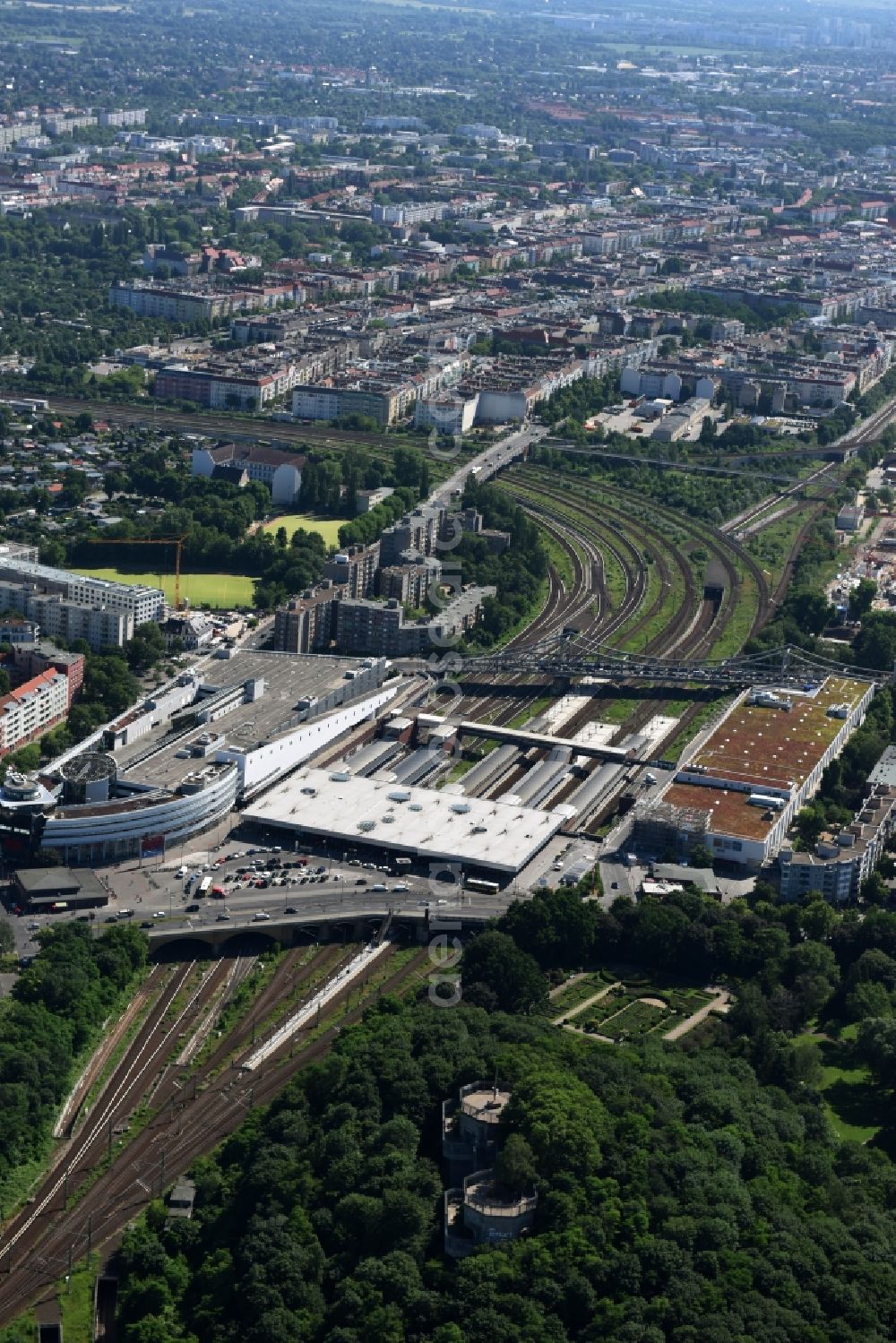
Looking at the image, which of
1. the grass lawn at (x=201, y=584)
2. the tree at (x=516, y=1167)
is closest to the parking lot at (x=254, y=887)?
the tree at (x=516, y=1167)

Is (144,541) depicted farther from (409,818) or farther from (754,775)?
(754,775)

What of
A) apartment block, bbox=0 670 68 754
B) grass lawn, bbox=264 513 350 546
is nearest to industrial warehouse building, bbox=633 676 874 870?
apartment block, bbox=0 670 68 754

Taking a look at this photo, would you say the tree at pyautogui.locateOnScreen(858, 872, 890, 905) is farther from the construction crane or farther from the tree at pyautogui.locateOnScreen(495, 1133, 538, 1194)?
the construction crane

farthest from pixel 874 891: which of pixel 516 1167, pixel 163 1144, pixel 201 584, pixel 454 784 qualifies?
pixel 201 584

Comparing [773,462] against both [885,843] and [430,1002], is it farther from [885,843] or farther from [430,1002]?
[430,1002]

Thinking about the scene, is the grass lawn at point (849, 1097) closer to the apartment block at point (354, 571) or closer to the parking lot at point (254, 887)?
the parking lot at point (254, 887)
